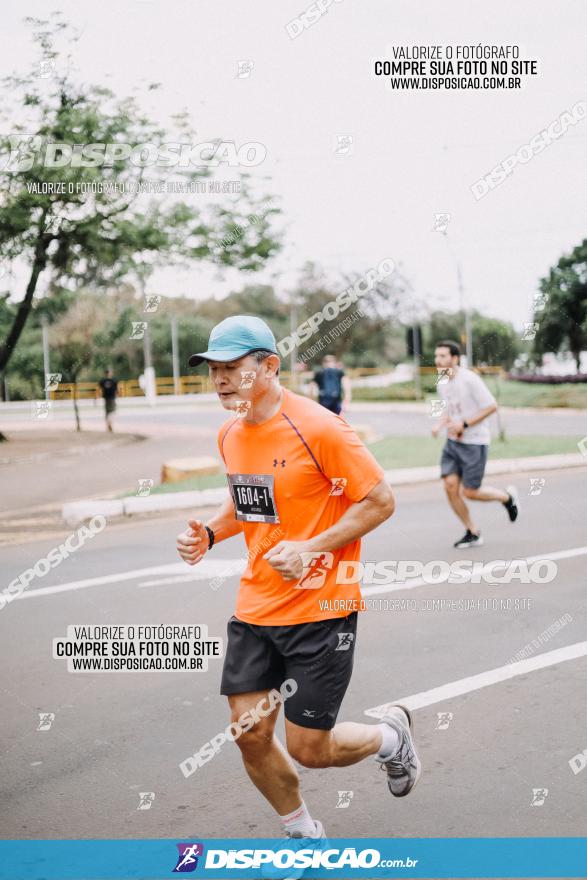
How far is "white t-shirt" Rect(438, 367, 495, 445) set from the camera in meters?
8.41

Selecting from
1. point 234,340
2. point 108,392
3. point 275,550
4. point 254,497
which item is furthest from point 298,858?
point 108,392

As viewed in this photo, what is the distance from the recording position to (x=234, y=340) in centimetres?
321

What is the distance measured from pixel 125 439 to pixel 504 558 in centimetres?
1815

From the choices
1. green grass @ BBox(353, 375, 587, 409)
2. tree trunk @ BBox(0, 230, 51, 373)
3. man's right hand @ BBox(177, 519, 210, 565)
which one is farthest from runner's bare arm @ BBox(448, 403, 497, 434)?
green grass @ BBox(353, 375, 587, 409)

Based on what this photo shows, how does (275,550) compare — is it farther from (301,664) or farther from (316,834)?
(316,834)

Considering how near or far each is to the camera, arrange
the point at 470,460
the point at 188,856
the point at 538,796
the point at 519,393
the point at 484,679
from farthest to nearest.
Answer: the point at 519,393, the point at 470,460, the point at 484,679, the point at 538,796, the point at 188,856

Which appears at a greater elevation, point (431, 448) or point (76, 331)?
point (76, 331)

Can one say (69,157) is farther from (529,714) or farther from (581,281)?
(581,281)

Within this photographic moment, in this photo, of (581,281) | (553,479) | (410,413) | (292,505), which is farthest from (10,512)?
(581,281)

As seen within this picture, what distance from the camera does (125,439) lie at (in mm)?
25516

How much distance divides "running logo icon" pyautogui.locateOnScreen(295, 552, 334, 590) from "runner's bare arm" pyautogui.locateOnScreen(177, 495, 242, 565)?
1.37ft

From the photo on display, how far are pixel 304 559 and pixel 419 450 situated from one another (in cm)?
1607

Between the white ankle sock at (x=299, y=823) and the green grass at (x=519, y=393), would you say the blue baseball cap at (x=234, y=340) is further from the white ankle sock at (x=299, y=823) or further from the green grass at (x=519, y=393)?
the green grass at (x=519, y=393)

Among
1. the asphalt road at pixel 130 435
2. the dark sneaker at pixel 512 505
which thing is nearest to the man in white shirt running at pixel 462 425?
the dark sneaker at pixel 512 505
